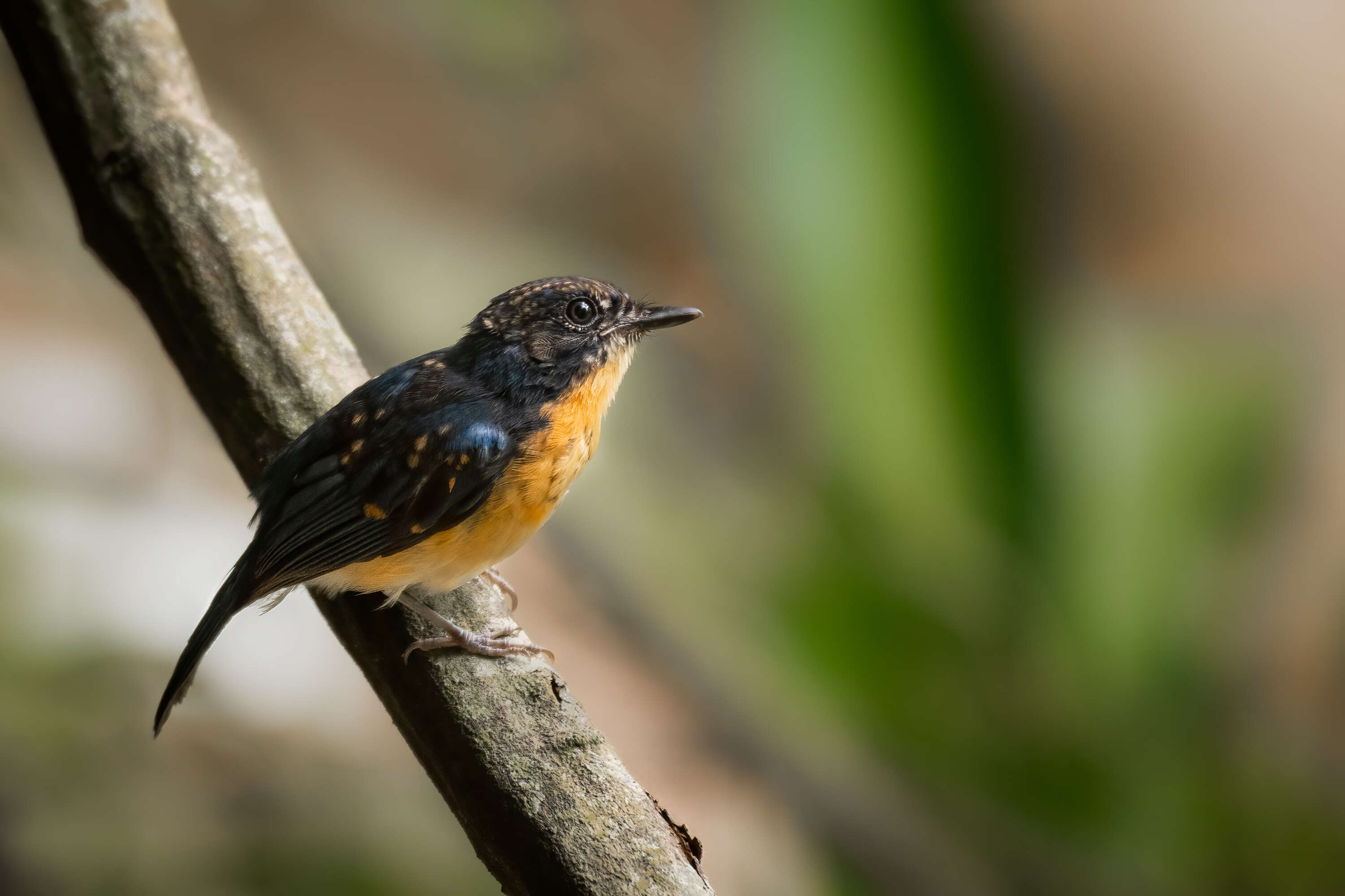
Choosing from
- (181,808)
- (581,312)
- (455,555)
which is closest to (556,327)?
(581,312)

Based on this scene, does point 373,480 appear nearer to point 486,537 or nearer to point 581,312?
point 486,537

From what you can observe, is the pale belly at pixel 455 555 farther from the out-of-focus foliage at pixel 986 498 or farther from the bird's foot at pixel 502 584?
the out-of-focus foliage at pixel 986 498

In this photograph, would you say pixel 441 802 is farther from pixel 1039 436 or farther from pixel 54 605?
pixel 1039 436

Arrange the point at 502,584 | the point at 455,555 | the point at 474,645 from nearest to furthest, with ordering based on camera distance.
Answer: the point at 474,645
the point at 455,555
the point at 502,584

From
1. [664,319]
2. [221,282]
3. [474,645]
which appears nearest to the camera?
[474,645]

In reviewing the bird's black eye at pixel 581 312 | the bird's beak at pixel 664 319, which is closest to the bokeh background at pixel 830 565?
the bird's beak at pixel 664 319
